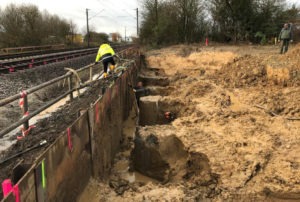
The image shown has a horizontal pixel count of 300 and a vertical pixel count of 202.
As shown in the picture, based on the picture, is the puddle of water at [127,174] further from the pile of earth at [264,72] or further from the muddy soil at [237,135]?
the pile of earth at [264,72]

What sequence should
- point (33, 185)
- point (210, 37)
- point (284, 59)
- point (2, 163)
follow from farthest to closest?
point (210, 37) → point (284, 59) → point (2, 163) → point (33, 185)

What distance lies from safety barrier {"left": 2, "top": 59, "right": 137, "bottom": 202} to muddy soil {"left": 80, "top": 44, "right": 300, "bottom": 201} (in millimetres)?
414

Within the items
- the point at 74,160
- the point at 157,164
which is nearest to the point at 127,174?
the point at 157,164

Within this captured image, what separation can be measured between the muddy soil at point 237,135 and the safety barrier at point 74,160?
1.36 feet

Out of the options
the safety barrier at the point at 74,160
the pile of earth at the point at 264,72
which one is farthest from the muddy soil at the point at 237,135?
the safety barrier at the point at 74,160

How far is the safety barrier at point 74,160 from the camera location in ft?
11.8

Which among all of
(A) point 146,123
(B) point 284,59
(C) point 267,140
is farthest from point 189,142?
(B) point 284,59

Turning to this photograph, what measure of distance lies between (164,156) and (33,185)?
185 inches

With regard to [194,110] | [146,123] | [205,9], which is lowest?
[146,123]

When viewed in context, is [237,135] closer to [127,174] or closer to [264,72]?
[127,174]

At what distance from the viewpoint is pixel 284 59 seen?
13273 millimetres

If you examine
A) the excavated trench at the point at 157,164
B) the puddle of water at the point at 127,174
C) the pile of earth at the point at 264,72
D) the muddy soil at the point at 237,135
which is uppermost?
the pile of earth at the point at 264,72

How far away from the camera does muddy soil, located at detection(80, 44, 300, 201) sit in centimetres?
581

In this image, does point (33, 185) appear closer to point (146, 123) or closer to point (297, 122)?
point (297, 122)
